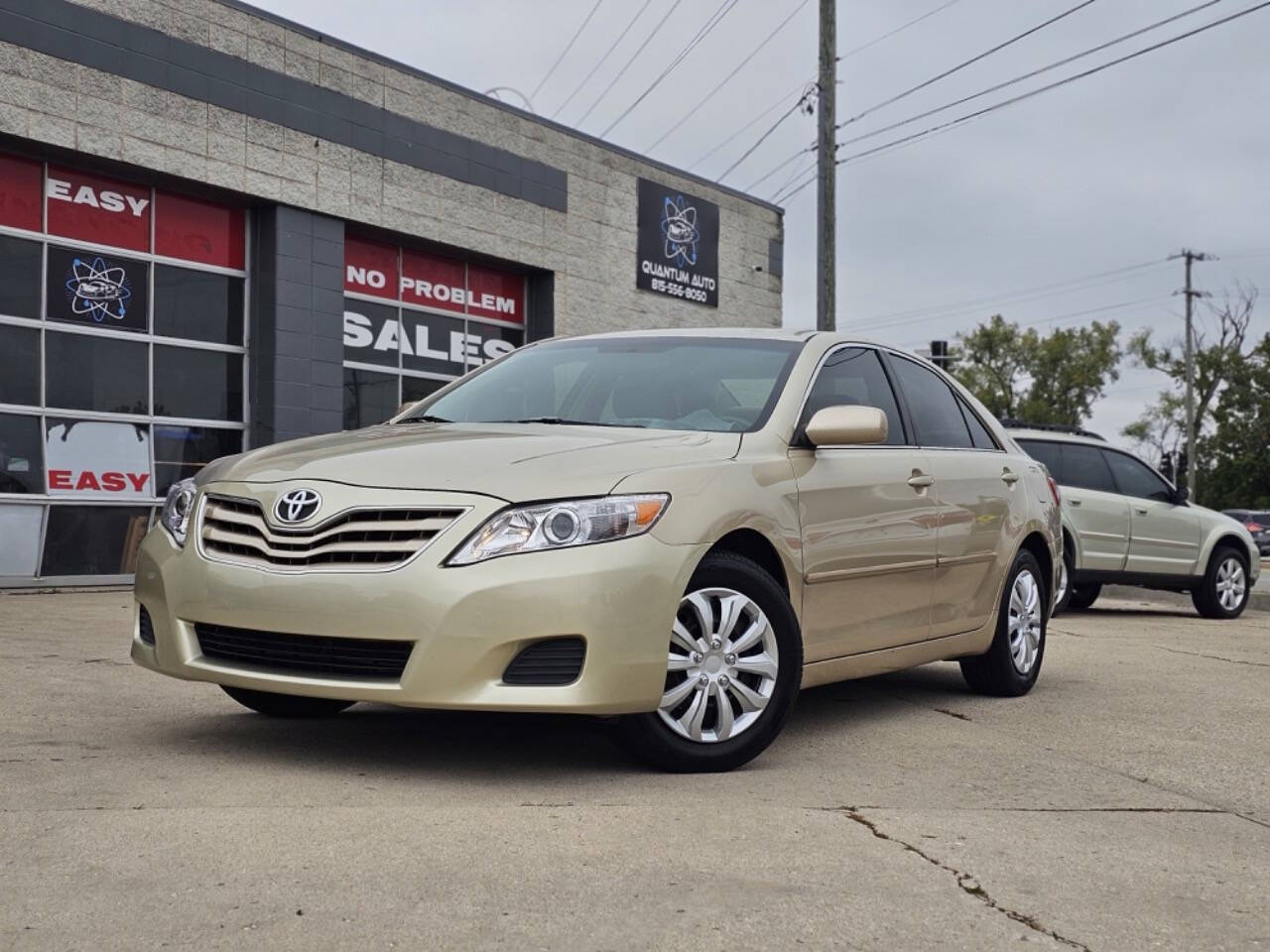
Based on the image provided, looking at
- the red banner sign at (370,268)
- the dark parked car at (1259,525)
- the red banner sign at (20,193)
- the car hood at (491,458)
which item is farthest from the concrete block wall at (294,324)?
the dark parked car at (1259,525)

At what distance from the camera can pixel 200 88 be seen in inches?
597

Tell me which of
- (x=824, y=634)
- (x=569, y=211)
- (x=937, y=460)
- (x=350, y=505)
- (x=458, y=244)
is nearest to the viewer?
(x=350, y=505)

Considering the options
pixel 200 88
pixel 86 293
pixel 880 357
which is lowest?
pixel 880 357

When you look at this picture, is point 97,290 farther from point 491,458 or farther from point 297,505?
point 491,458

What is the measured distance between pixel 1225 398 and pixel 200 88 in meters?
66.2

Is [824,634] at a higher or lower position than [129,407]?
lower

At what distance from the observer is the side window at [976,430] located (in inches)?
273

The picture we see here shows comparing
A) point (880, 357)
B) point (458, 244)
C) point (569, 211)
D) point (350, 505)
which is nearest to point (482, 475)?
point (350, 505)

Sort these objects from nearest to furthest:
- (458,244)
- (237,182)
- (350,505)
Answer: (350,505) < (237,182) < (458,244)

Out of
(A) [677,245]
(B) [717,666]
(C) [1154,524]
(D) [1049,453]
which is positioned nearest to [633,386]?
(B) [717,666]

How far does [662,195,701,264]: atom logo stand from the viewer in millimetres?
21672

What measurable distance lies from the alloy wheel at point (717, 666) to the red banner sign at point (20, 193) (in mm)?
11369

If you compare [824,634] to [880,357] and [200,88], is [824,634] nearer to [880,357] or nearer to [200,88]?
[880,357]

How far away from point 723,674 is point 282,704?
70.7 inches
